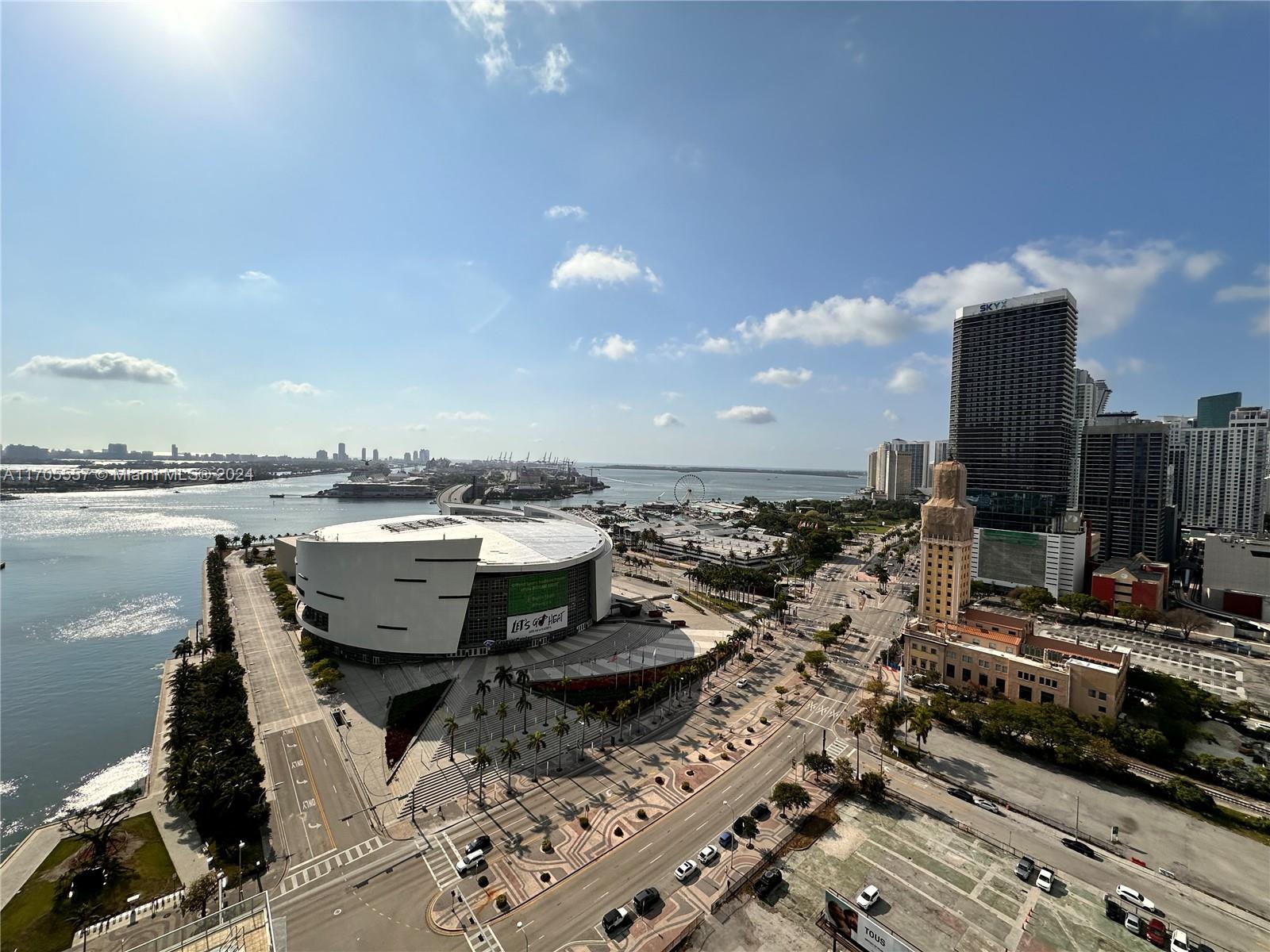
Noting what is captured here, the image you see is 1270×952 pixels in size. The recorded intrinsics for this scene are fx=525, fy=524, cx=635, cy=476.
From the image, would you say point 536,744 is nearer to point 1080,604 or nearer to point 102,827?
point 102,827

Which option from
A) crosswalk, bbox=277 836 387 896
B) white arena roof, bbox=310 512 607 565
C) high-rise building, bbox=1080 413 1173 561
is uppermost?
high-rise building, bbox=1080 413 1173 561

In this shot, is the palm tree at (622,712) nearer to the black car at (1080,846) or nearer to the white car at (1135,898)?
the black car at (1080,846)

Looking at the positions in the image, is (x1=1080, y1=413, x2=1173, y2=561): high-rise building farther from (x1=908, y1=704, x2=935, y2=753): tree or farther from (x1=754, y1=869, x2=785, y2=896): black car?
(x1=754, y1=869, x2=785, y2=896): black car

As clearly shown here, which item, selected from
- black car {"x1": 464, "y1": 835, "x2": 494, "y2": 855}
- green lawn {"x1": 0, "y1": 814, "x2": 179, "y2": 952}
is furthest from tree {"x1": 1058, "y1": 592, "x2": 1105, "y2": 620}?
green lawn {"x1": 0, "y1": 814, "x2": 179, "y2": 952}

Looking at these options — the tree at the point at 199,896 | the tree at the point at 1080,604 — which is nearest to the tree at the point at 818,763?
the tree at the point at 199,896

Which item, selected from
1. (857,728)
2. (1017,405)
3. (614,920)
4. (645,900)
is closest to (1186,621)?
(1017,405)
